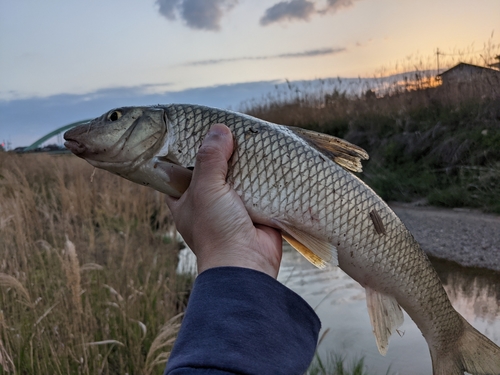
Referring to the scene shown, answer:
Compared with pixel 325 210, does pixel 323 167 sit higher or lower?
higher

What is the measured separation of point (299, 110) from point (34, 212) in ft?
39.3

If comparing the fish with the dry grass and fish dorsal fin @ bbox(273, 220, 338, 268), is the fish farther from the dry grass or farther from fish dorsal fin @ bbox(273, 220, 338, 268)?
the dry grass

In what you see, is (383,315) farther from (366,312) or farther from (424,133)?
(424,133)

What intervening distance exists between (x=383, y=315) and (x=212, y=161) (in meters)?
0.93

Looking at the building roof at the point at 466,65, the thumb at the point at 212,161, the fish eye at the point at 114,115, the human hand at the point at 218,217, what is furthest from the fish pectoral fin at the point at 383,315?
the building roof at the point at 466,65

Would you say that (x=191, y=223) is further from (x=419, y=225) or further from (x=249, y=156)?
(x=419, y=225)

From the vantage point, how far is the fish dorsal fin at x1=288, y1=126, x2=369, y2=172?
181cm

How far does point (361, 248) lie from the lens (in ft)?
5.62

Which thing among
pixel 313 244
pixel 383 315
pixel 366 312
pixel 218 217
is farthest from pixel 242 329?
pixel 366 312

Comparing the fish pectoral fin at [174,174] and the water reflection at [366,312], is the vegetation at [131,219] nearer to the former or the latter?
the water reflection at [366,312]

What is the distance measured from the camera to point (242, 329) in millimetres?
1099

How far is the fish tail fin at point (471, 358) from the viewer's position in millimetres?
1818

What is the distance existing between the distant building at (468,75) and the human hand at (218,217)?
37.2 ft

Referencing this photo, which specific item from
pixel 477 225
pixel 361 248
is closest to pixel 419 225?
pixel 477 225
